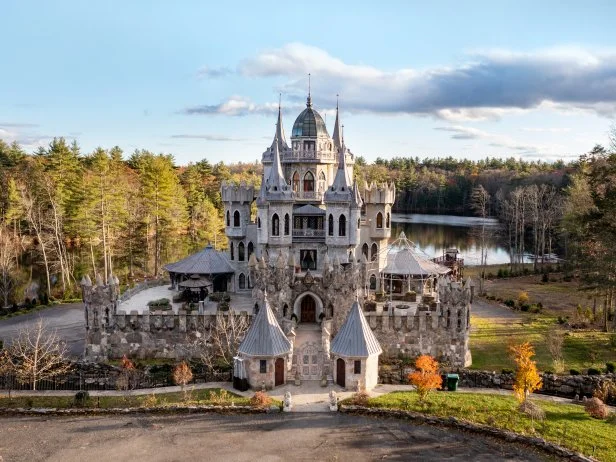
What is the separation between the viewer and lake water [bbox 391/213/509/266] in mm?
90875

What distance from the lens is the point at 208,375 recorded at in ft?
102

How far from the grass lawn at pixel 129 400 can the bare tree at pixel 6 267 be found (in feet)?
76.1

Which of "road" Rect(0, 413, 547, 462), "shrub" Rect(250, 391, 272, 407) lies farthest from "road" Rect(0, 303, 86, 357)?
"shrub" Rect(250, 391, 272, 407)

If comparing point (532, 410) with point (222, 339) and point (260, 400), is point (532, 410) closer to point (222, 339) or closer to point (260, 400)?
point (260, 400)

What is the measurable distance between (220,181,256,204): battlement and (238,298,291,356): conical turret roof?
57.9ft

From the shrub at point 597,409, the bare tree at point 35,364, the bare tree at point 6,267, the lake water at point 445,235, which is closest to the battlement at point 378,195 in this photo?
the shrub at point 597,409

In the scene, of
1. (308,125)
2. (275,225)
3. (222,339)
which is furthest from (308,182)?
(222,339)

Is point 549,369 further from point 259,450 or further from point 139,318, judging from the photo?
point 139,318

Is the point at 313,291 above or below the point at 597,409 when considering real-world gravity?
above

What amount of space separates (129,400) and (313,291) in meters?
14.4


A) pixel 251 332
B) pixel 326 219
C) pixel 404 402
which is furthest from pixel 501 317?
pixel 251 332

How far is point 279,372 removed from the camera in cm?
2958

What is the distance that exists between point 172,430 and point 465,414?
14041 millimetres

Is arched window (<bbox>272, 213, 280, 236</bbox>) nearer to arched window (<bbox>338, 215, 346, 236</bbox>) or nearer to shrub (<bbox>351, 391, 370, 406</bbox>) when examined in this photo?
arched window (<bbox>338, 215, 346, 236</bbox>)
